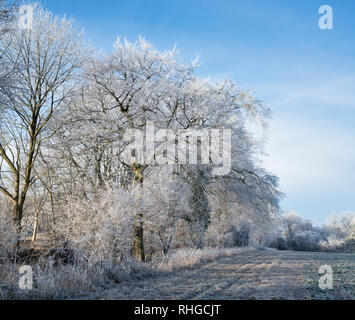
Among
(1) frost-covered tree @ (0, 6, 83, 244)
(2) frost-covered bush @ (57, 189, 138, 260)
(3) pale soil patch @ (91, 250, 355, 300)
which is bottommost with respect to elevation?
(3) pale soil patch @ (91, 250, 355, 300)

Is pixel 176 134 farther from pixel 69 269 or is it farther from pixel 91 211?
pixel 69 269

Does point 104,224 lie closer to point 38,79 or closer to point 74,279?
point 74,279

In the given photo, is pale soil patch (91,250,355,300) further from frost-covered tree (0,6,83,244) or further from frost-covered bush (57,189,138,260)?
frost-covered tree (0,6,83,244)

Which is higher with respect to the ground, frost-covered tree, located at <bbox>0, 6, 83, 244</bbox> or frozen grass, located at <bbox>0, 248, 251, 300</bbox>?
frost-covered tree, located at <bbox>0, 6, 83, 244</bbox>

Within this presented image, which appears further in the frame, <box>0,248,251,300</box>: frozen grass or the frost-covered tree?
the frost-covered tree

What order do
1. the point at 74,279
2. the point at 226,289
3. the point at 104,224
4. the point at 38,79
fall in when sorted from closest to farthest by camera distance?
the point at 74,279 → the point at 226,289 → the point at 104,224 → the point at 38,79

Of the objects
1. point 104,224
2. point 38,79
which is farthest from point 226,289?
point 38,79

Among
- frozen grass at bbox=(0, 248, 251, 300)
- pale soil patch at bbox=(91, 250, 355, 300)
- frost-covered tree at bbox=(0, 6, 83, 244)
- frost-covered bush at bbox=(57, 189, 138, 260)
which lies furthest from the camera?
frost-covered tree at bbox=(0, 6, 83, 244)

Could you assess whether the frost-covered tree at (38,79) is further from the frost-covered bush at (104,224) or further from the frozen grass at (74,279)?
the frozen grass at (74,279)

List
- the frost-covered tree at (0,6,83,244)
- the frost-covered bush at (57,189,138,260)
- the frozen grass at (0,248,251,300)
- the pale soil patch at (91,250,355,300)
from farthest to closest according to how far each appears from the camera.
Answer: the frost-covered tree at (0,6,83,244), the frost-covered bush at (57,189,138,260), the pale soil patch at (91,250,355,300), the frozen grass at (0,248,251,300)

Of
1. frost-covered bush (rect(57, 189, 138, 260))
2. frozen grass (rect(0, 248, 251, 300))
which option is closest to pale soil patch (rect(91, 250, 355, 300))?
frozen grass (rect(0, 248, 251, 300))

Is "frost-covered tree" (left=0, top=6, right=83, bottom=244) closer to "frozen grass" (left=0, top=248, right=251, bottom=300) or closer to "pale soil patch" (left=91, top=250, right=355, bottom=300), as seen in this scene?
"frozen grass" (left=0, top=248, right=251, bottom=300)
